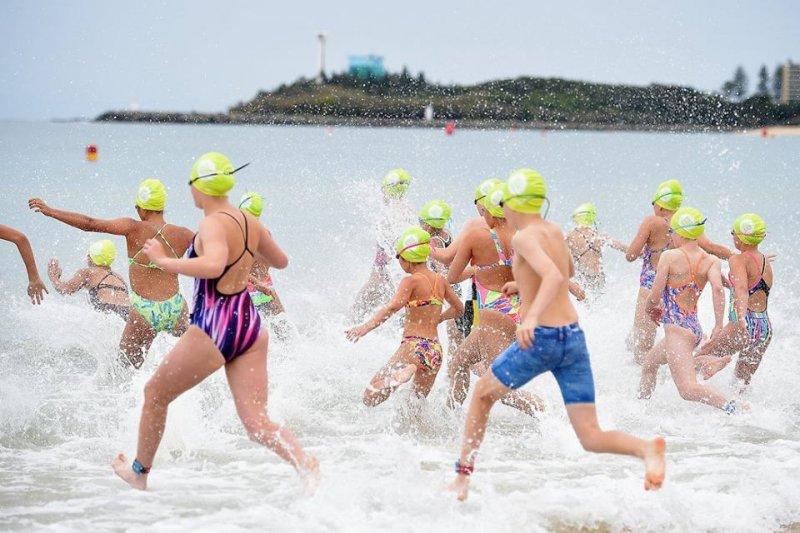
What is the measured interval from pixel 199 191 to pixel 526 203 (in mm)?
1924

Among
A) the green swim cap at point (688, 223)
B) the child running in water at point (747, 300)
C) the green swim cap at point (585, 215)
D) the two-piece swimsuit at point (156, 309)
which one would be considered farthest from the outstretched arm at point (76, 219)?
the green swim cap at point (585, 215)

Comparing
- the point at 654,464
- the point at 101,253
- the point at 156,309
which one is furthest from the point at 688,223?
the point at 101,253

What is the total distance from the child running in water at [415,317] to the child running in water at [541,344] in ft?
5.86

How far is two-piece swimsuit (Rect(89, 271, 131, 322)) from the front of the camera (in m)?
9.73

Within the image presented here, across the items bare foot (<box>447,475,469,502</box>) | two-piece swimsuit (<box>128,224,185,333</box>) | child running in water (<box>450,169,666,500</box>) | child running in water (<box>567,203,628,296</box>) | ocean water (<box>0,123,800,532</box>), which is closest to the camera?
child running in water (<box>450,169,666,500</box>)

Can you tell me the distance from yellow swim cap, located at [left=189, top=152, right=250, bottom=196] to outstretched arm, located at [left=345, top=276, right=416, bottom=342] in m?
1.74

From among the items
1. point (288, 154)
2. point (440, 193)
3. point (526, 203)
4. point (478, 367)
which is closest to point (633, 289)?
point (478, 367)

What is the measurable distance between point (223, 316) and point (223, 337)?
0.39ft

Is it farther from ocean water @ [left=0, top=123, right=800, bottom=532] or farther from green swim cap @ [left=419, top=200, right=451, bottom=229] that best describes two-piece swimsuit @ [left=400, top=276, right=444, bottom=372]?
green swim cap @ [left=419, top=200, right=451, bottom=229]

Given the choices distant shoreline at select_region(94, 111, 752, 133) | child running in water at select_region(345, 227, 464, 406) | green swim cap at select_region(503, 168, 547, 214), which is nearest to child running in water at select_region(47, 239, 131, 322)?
child running in water at select_region(345, 227, 464, 406)

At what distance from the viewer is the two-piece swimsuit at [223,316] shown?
5672 millimetres

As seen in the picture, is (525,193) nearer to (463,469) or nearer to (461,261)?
(463,469)

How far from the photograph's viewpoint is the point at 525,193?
571cm

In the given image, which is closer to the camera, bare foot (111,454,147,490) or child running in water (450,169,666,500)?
child running in water (450,169,666,500)
